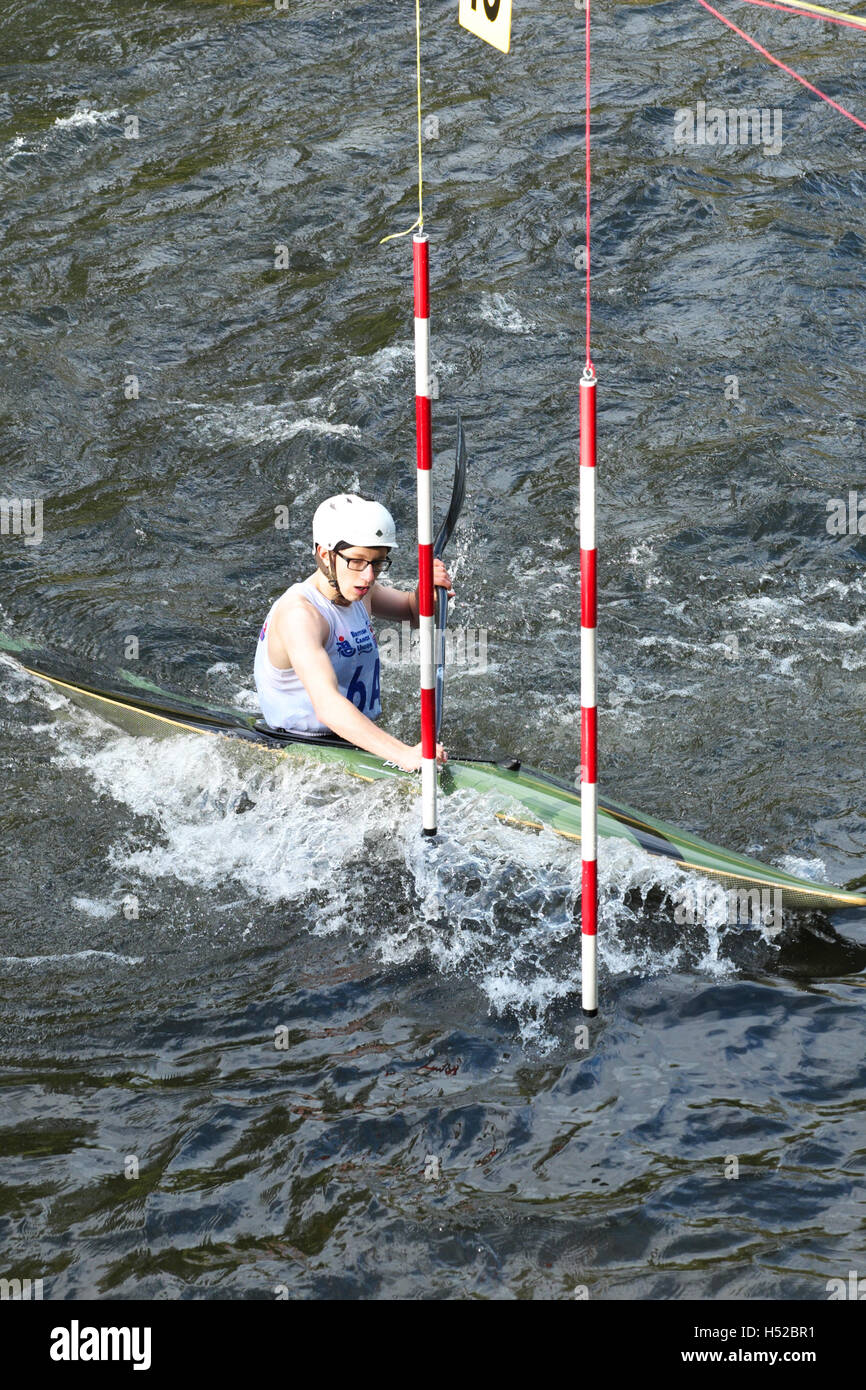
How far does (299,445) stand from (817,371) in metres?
3.07

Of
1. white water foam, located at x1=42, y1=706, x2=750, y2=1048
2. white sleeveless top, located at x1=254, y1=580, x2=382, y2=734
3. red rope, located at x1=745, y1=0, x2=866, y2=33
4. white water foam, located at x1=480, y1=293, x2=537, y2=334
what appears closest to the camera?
white water foam, located at x1=42, y1=706, x2=750, y2=1048

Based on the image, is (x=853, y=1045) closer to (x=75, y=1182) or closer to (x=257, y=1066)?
(x=257, y=1066)

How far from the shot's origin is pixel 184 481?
8125 mm

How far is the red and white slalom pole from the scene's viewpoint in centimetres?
416

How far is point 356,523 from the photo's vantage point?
4.77 meters

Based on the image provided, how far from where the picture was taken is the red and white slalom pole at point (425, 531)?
4.16m

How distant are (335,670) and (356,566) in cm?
45

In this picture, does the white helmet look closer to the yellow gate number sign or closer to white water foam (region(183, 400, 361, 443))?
the yellow gate number sign

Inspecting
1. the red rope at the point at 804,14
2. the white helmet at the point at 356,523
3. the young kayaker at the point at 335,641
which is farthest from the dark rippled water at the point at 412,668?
the white helmet at the point at 356,523

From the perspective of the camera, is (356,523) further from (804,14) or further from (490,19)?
(804,14)

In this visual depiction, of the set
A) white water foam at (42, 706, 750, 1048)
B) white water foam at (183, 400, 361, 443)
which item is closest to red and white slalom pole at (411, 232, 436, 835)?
white water foam at (42, 706, 750, 1048)

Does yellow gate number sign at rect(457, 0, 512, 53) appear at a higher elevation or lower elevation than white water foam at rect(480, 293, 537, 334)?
lower

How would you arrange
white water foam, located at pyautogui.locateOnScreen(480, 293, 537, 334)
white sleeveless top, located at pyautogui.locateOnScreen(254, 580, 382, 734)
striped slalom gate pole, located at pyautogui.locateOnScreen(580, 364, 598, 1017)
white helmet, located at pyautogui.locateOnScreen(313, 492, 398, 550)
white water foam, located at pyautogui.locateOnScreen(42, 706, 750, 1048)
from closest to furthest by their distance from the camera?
striped slalom gate pole, located at pyautogui.locateOnScreen(580, 364, 598, 1017) → white water foam, located at pyautogui.locateOnScreen(42, 706, 750, 1048) → white helmet, located at pyautogui.locateOnScreen(313, 492, 398, 550) → white sleeveless top, located at pyautogui.locateOnScreen(254, 580, 382, 734) → white water foam, located at pyautogui.locateOnScreen(480, 293, 537, 334)

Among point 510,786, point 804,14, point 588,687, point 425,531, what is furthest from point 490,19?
point 804,14
